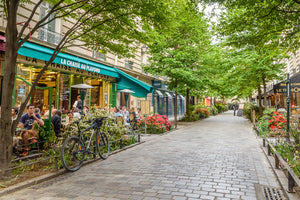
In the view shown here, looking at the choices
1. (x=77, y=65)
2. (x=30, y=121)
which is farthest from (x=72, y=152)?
(x=77, y=65)

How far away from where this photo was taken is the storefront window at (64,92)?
476 inches

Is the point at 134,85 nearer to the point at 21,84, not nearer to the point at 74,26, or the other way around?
the point at 21,84

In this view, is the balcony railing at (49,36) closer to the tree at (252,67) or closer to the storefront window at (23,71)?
the storefront window at (23,71)

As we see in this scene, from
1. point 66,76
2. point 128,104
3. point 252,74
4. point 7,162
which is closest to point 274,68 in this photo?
point 252,74

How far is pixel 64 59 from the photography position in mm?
10977

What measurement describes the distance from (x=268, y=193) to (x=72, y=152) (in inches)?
178

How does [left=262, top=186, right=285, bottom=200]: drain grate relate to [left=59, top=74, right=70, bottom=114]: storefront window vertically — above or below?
below

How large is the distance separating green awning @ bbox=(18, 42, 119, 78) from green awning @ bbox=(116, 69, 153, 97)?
659 mm

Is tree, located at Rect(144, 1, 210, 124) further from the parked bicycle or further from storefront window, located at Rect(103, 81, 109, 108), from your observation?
the parked bicycle

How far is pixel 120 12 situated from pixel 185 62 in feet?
37.3

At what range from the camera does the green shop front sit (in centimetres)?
800

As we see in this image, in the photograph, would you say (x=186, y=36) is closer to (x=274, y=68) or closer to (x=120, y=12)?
(x=274, y=68)

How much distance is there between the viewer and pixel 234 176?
4871mm

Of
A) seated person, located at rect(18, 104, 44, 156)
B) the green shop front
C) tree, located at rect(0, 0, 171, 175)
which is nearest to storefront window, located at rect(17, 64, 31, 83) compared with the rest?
the green shop front
